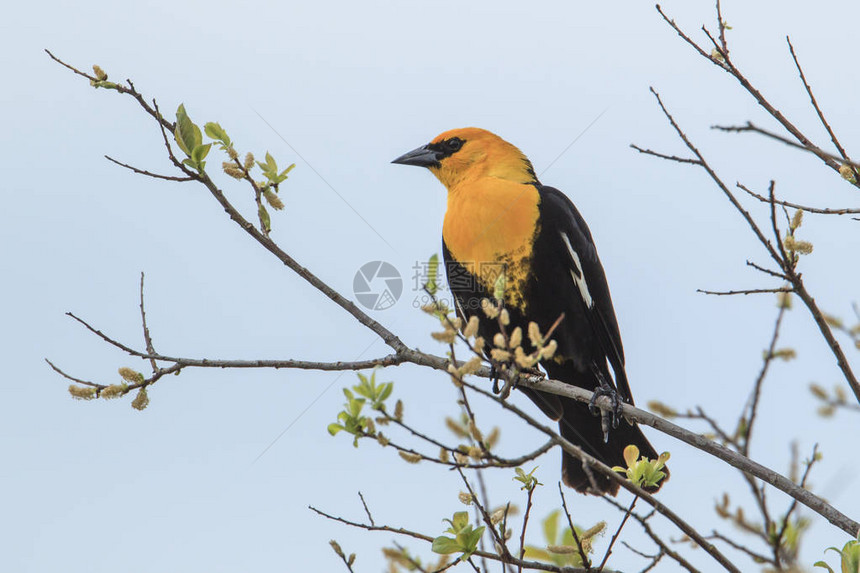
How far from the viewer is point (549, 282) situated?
3.63 m

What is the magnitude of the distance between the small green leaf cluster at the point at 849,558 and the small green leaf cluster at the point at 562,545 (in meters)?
0.57

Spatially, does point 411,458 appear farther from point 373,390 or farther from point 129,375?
point 129,375

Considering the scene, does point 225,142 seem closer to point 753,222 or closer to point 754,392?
point 753,222

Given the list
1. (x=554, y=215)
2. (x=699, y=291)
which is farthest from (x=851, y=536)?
(x=554, y=215)

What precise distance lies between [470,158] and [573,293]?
3.02ft

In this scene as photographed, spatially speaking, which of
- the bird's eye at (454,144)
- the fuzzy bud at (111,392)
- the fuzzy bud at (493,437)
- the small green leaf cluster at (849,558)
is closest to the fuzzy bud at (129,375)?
the fuzzy bud at (111,392)

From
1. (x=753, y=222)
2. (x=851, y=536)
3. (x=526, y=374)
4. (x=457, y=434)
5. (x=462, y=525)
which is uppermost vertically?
(x=753, y=222)

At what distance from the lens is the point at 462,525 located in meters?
2.12

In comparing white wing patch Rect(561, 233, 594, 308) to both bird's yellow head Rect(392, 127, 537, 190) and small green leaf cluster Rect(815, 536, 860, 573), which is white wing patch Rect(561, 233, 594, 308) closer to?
bird's yellow head Rect(392, 127, 537, 190)

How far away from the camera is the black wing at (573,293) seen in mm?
3633

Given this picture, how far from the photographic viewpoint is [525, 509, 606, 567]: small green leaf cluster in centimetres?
220

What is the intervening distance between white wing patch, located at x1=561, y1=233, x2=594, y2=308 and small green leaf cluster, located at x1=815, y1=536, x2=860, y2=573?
194cm

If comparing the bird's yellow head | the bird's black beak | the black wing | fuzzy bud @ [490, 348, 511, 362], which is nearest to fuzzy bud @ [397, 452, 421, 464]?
fuzzy bud @ [490, 348, 511, 362]

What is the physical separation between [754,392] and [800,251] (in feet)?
1.37
